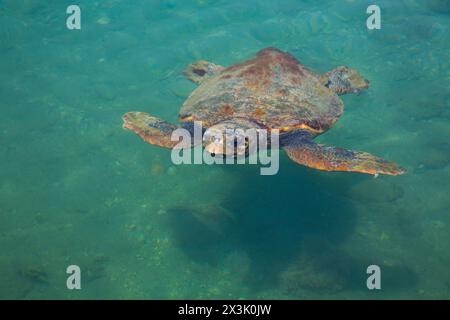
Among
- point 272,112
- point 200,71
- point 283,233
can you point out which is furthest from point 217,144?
point 200,71

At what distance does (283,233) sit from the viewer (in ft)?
17.3

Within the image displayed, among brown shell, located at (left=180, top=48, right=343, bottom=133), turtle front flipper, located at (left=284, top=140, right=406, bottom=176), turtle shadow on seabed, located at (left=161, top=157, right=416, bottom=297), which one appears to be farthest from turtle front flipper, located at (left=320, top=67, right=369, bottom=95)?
turtle front flipper, located at (left=284, top=140, right=406, bottom=176)

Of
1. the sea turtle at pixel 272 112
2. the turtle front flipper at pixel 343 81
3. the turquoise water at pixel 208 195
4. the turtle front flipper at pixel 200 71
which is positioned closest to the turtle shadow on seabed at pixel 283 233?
the turquoise water at pixel 208 195

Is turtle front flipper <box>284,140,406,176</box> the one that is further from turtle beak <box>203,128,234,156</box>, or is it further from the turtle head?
turtle beak <box>203,128,234,156</box>

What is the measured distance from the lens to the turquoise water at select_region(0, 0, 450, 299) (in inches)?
188

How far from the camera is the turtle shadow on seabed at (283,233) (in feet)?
15.7

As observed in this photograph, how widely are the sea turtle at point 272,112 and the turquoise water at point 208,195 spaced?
119 centimetres

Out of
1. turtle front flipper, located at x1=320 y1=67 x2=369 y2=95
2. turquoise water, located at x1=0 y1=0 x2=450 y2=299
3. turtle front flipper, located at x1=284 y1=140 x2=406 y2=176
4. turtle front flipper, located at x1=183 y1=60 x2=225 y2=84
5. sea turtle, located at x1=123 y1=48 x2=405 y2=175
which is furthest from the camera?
turtle front flipper, located at x1=183 y1=60 x2=225 y2=84

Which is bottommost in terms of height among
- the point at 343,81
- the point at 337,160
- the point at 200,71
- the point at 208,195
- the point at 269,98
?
the point at 208,195

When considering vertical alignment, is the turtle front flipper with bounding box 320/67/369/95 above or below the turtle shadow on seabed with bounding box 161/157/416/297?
above

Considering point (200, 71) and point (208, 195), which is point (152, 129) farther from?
point (200, 71)

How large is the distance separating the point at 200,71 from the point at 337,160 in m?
4.09

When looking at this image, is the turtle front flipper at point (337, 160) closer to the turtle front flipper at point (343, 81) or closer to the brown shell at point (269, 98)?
the brown shell at point (269, 98)
